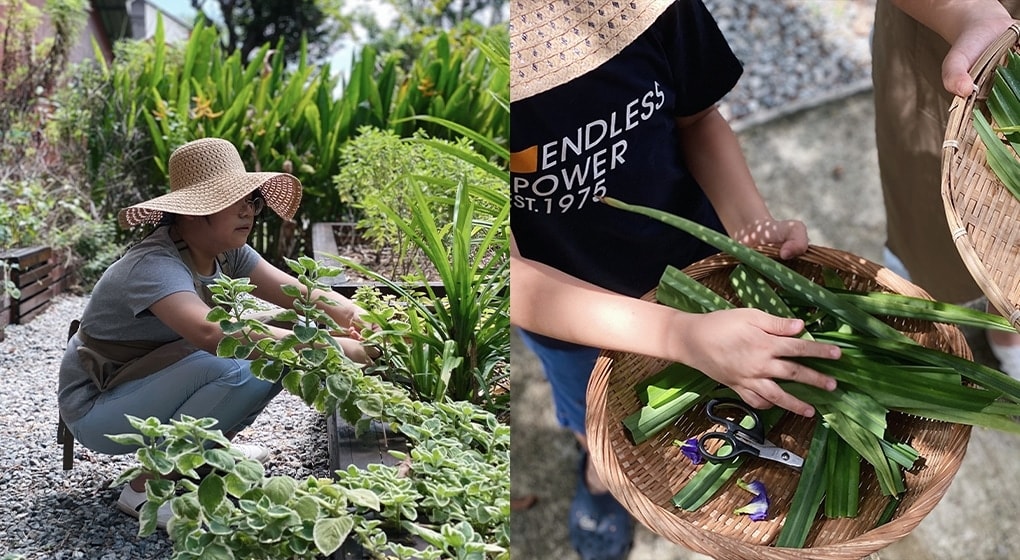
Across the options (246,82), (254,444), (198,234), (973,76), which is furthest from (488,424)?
(973,76)

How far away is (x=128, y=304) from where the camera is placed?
84 cm

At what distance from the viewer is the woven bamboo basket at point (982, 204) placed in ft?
2.80

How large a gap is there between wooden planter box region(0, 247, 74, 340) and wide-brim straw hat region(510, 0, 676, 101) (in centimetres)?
52

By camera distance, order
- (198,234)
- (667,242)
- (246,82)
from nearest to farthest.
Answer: (198,234) < (246,82) < (667,242)

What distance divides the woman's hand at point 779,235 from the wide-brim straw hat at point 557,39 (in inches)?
12.1

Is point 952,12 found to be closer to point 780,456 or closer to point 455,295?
point 780,456

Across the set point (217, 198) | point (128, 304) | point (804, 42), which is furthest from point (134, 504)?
point (804, 42)

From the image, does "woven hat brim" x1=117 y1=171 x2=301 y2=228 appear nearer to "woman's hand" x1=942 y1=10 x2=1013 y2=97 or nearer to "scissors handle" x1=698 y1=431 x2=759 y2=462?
"scissors handle" x1=698 y1=431 x2=759 y2=462

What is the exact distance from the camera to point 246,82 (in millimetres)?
979

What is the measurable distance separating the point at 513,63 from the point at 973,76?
51 centimetres

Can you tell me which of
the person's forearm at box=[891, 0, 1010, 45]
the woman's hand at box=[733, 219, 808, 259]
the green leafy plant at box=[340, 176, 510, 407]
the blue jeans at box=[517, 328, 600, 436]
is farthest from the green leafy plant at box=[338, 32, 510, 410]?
the person's forearm at box=[891, 0, 1010, 45]

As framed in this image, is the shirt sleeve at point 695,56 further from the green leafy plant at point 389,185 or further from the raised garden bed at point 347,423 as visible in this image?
the raised garden bed at point 347,423

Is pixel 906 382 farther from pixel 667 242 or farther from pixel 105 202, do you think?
pixel 105 202

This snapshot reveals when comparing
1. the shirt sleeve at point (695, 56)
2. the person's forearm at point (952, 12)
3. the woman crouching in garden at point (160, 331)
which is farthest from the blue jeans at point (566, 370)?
the person's forearm at point (952, 12)
